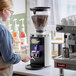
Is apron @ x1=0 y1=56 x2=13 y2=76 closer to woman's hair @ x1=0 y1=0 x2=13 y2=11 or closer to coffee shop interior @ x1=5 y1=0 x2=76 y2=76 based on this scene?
coffee shop interior @ x1=5 y1=0 x2=76 y2=76

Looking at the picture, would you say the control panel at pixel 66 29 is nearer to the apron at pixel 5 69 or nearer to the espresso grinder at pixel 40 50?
the espresso grinder at pixel 40 50

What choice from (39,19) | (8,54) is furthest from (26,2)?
(8,54)

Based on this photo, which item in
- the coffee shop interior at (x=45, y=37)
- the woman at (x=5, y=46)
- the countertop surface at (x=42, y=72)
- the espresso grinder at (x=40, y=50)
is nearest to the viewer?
the woman at (x=5, y=46)

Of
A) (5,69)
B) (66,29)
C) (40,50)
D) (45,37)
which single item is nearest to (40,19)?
(45,37)

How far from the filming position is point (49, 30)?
2.19 meters

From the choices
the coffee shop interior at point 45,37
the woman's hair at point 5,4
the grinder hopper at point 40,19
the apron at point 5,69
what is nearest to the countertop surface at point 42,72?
the coffee shop interior at point 45,37

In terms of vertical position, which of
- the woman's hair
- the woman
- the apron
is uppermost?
the woman's hair

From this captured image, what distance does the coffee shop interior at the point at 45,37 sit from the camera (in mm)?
1403

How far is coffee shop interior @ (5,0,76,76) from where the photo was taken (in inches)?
55.2

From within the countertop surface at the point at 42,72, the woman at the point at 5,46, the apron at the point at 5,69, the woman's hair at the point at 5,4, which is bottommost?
the countertop surface at the point at 42,72

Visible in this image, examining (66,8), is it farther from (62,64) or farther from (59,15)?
(62,64)

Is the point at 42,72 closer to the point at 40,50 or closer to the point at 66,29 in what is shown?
the point at 40,50

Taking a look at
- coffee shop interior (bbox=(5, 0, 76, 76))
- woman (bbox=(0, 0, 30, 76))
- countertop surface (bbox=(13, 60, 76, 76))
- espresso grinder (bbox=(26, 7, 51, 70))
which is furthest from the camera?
espresso grinder (bbox=(26, 7, 51, 70))

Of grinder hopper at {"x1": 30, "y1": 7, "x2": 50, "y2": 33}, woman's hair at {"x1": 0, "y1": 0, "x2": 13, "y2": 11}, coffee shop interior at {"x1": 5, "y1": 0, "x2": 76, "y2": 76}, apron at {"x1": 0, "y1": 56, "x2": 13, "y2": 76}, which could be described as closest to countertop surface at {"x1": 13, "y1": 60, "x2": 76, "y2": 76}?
coffee shop interior at {"x1": 5, "y1": 0, "x2": 76, "y2": 76}
